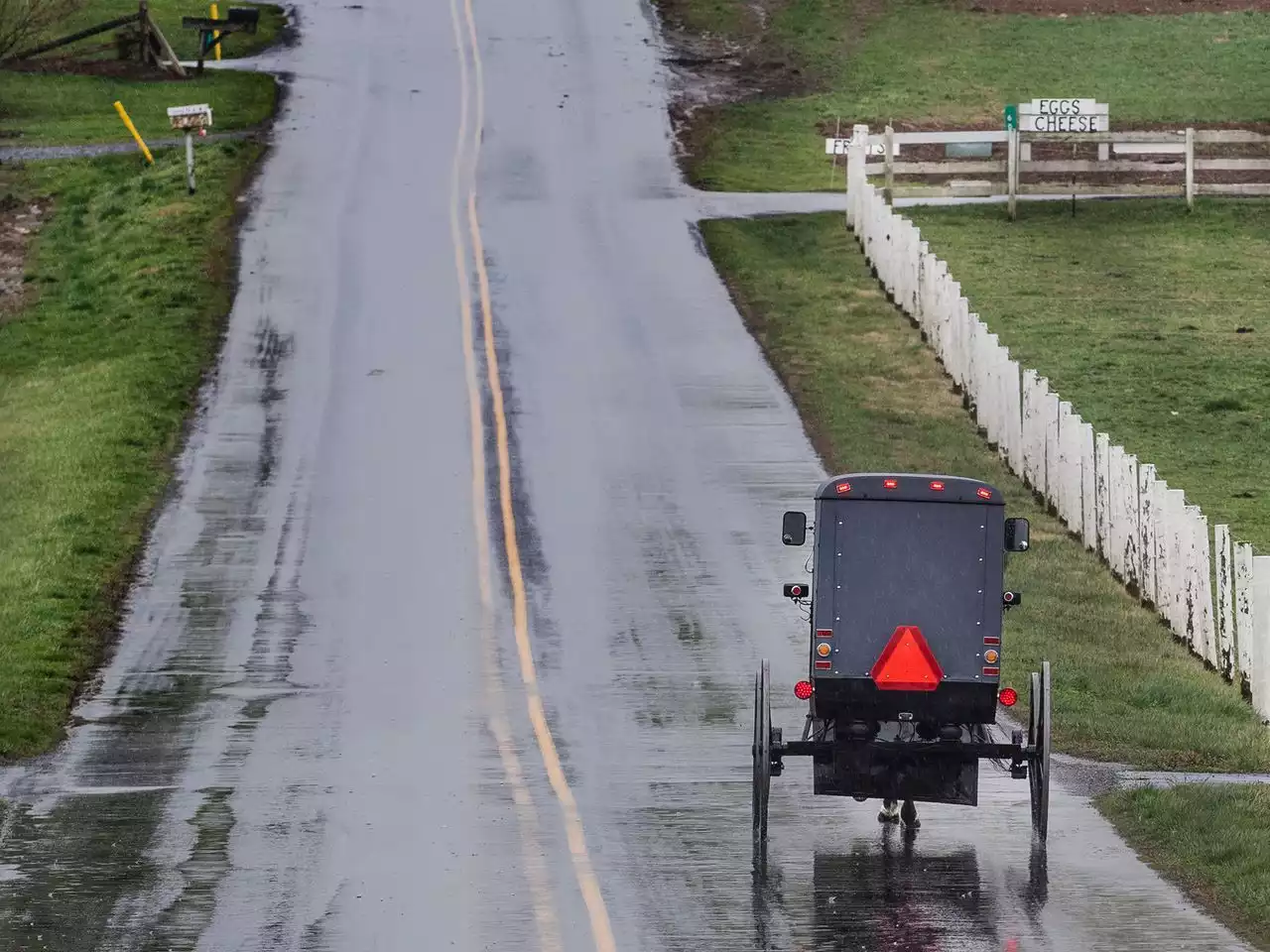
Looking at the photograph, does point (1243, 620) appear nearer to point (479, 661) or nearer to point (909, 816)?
point (909, 816)

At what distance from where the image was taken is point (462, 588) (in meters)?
23.5

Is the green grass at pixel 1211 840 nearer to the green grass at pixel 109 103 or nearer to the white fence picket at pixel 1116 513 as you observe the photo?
the white fence picket at pixel 1116 513

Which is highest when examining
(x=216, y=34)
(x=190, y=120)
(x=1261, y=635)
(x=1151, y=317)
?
(x=216, y=34)

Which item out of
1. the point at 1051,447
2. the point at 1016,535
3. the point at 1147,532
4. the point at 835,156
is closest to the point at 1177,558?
the point at 1147,532

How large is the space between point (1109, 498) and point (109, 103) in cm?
3439

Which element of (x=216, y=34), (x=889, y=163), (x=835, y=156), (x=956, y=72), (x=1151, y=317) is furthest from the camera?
(x=216, y=34)

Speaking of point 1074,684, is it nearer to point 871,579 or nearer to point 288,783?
point 871,579

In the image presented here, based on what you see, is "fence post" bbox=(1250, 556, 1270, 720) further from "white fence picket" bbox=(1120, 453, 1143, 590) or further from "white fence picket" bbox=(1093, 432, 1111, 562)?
"white fence picket" bbox=(1093, 432, 1111, 562)

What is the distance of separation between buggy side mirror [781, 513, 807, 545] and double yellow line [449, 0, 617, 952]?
8.58ft

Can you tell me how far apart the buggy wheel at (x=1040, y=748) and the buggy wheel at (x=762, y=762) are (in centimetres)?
180

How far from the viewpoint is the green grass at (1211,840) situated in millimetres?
14000

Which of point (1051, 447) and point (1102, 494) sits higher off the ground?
point (1051, 447)

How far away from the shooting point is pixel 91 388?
3219 centimetres

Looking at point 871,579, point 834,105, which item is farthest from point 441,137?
point 871,579
